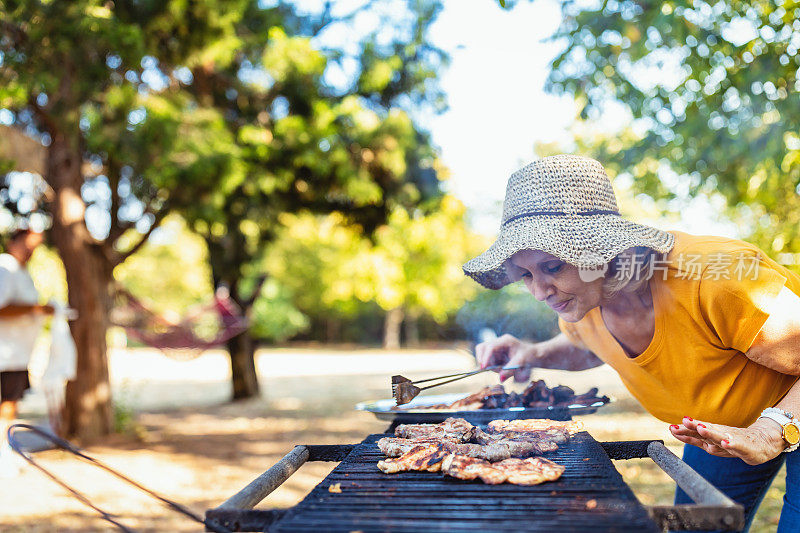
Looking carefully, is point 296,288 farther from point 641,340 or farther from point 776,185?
point 641,340

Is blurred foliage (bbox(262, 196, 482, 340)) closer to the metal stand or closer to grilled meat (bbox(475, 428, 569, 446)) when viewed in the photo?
grilled meat (bbox(475, 428, 569, 446))

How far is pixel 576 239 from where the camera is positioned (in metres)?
2.03

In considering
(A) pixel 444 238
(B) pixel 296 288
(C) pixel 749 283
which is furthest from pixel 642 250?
(B) pixel 296 288

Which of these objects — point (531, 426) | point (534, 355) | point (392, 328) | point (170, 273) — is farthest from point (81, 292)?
point (170, 273)

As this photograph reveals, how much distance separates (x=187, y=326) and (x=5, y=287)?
510 cm

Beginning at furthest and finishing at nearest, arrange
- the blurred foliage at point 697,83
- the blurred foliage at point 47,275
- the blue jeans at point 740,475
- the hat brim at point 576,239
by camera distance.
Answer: the blurred foliage at point 47,275 → the blurred foliage at point 697,83 → the blue jeans at point 740,475 → the hat brim at point 576,239

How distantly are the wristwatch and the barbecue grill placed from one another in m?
0.32

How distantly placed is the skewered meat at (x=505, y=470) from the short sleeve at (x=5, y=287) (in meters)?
5.74

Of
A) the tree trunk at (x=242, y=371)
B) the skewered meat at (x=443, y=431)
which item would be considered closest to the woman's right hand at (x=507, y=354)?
the skewered meat at (x=443, y=431)

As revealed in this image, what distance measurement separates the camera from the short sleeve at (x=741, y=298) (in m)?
1.91

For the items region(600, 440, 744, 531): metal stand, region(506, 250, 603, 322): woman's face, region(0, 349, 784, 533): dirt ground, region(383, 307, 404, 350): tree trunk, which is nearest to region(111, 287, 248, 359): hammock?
region(0, 349, 784, 533): dirt ground

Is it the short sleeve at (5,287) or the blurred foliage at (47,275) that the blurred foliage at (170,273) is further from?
the short sleeve at (5,287)

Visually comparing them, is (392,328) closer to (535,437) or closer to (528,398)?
(528,398)

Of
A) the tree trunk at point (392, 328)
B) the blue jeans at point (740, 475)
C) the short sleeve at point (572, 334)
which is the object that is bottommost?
the tree trunk at point (392, 328)
